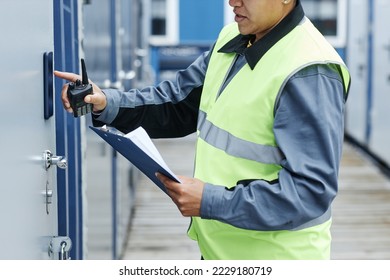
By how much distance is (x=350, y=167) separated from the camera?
6.30m

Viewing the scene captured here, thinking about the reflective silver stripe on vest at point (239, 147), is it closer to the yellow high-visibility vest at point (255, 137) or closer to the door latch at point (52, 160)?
the yellow high-visibility vest at point (255, 137)

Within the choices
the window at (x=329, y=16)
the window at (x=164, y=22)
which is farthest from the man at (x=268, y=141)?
the window at (x=329, y=16)

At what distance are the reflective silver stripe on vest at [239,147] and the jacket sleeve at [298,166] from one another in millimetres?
35

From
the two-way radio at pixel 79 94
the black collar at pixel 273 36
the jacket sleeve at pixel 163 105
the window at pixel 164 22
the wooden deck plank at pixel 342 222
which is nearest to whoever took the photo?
the black collar at pixel 273 36

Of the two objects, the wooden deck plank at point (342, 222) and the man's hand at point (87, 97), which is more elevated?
the man's hand at point (87, 97)

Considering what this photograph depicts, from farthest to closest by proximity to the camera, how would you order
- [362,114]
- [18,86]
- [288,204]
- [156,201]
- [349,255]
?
[362,114] → [156,201] → [349,255] → [288,204] → [18,86]

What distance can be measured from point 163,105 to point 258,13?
415 mm

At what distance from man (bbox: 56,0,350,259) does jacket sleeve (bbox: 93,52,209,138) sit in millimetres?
138

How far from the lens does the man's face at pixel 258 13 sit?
1.52 m

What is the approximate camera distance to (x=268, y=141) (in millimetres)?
1495

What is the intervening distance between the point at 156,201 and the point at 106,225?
7.17 feet
